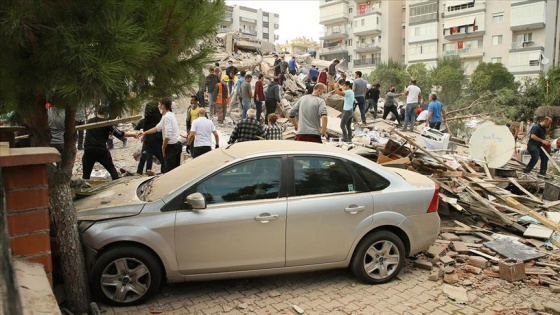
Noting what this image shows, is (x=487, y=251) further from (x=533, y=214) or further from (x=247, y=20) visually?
(x=247, y=20)

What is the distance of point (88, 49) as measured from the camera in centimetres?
279

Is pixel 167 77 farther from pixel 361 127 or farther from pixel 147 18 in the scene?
pixel 361 127

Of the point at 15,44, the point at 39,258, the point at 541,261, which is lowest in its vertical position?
the point at 541,261

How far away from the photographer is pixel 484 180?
8.35 m

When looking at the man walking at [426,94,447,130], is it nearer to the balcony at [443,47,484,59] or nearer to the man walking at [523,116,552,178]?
the man walking at [523,116,552,178]

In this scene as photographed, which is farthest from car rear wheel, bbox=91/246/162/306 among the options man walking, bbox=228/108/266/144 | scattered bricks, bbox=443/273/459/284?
man walking, bbox=228/108/266/144

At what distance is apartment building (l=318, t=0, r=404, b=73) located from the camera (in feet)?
230

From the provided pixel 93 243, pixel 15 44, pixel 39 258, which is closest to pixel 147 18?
pixel 15 44

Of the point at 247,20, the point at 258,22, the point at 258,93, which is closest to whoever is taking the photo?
the point at 258,93

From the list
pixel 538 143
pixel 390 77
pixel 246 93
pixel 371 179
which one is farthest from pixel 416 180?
pixel 390 77

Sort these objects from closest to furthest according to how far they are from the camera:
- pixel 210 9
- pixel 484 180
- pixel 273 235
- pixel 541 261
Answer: pixel 210 9, pixel 273 235, pixel 541 261, pixel 484 180

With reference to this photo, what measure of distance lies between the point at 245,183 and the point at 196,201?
610mm

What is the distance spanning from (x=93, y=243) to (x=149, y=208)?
0.60 m

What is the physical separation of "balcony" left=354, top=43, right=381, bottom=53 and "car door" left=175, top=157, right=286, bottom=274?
232 ft
